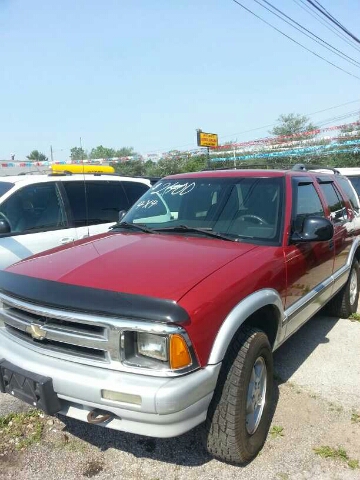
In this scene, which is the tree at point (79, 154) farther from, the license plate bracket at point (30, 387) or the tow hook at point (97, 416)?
the tow hook at point (97, 416)

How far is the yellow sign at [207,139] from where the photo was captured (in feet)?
70.9

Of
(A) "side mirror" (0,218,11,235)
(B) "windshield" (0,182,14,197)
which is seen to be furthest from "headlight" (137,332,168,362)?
(B) "windshield" (0,182,14,197)

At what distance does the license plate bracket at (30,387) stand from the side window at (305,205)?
2189mm

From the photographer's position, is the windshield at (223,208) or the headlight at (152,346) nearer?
the headlight at (152,346)

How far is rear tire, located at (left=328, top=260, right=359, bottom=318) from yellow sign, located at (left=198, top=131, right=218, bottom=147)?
55.7 feet

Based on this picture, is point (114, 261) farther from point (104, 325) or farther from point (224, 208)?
point (224, 208)

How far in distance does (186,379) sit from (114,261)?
98cm

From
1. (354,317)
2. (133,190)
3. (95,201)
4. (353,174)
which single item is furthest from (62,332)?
(353,174)

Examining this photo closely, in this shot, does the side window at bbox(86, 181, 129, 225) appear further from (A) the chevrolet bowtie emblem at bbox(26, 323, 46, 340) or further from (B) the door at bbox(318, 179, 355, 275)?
(A) the chevrolet bowtie emblem at bbox(26, 323, 46, 340)

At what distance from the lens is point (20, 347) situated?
2.61 meters

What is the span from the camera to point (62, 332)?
2.40 metres

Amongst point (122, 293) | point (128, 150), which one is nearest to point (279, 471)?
point (122, 293)

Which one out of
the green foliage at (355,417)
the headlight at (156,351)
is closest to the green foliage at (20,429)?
the headlight at (156,351)

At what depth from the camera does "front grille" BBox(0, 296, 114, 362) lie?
7.50ft
